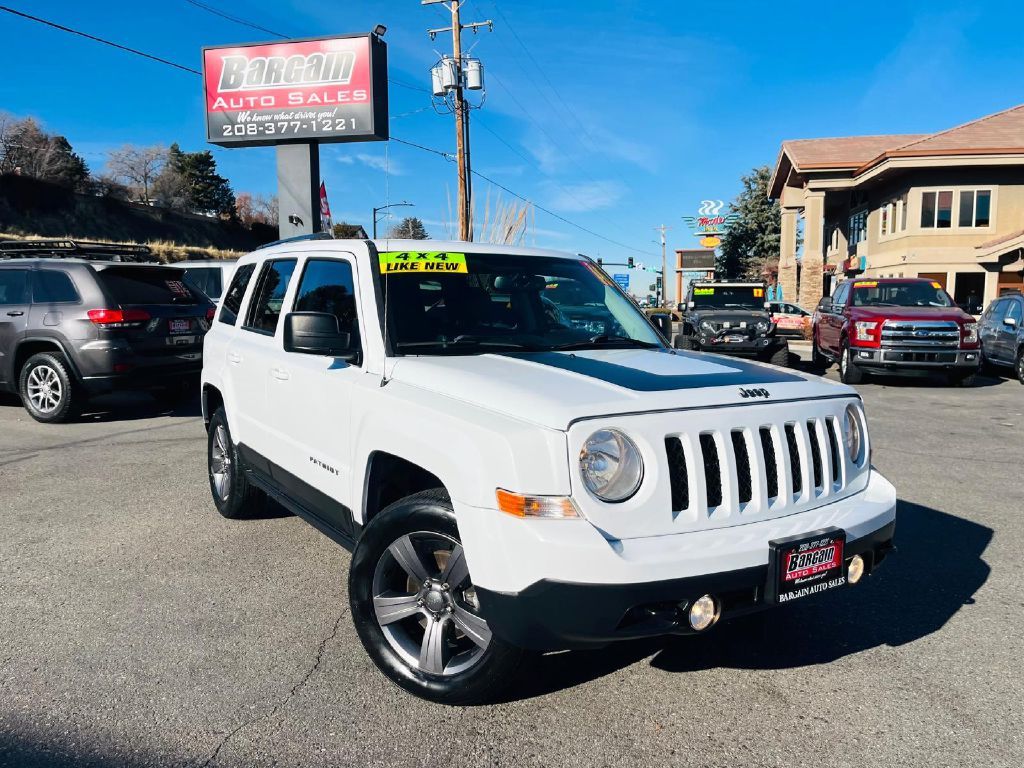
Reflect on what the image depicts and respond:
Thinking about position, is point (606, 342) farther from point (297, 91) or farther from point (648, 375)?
point (297, 91)

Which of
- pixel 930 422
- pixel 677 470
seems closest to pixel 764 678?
pixel 677 470

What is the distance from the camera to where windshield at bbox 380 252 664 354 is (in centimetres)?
362

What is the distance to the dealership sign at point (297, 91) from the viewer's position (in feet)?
63.7

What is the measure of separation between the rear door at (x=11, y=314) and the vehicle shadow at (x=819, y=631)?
27.7ft

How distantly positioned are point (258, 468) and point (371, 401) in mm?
1674

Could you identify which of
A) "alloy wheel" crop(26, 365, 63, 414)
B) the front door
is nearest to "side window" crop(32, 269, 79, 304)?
"alloy wheel" crop(26, 365, 63, 414)

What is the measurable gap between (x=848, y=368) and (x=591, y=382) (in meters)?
11.3

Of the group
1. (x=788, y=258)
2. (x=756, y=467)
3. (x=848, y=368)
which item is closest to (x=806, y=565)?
(x=756, y=467)

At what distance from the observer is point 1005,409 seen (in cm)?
1046

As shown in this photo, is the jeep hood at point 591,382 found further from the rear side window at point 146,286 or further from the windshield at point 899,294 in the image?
the windshield at point 899,294

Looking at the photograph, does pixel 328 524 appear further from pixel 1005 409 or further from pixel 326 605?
pixel 1005 409

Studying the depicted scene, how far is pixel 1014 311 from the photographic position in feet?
43.8

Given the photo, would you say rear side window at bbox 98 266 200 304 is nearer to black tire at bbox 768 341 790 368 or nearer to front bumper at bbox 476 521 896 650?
front bumper at bbox 476 521 896 650

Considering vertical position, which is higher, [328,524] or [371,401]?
[371,401]
